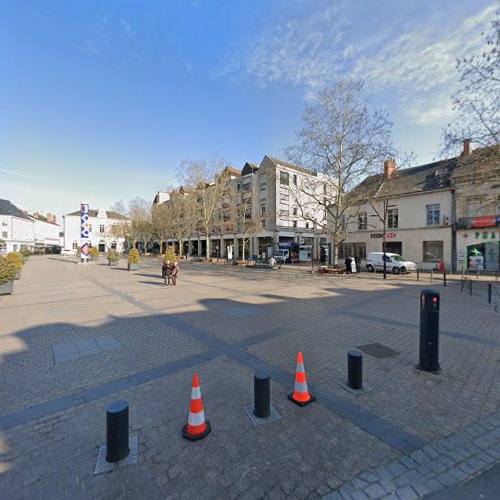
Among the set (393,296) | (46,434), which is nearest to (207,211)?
(393,296)

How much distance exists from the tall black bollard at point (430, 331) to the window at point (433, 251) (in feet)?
77.8

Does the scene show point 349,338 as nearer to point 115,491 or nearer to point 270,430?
point 270,430

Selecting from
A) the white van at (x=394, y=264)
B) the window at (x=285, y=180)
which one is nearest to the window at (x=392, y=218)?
the white van at (x=394, y=264)

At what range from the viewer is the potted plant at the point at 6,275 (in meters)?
10.5

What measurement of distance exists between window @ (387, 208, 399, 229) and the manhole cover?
81.0 feet

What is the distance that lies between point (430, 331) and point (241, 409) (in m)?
3.33

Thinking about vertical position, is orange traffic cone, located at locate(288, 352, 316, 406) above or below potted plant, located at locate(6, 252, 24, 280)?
below

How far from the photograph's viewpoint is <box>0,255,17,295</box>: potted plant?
10.5m

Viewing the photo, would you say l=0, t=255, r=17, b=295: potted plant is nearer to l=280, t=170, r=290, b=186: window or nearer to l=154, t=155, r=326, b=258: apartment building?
l=280, t=170, r=290, b=186: window

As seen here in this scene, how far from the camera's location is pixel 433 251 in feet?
77.3

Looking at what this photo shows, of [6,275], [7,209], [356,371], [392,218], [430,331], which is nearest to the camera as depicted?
[356,371]

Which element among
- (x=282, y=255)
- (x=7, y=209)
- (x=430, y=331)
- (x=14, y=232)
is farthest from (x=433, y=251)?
(x=7, y=209)

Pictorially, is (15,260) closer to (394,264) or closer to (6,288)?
(6,288)

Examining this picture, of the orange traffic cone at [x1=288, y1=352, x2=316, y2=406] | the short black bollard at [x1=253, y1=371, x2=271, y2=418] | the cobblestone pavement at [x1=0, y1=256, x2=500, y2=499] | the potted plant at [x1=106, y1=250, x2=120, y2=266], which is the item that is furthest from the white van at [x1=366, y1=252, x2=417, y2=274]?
the potted plant at [x1=106, y1=250, x2=120, y2=266]
